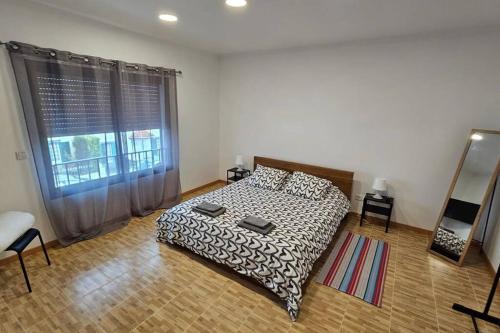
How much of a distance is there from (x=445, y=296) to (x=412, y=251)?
2.49 feet

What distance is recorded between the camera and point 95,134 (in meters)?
2.96

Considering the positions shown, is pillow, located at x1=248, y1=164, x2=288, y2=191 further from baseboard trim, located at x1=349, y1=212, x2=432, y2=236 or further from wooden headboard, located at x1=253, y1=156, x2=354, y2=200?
baseboard trim, located at x1=349, y1=212, x2=432, y2=236

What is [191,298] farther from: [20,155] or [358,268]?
[20,155]

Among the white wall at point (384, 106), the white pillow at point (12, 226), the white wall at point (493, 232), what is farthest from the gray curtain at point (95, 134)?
the white wall at point (493, 232)

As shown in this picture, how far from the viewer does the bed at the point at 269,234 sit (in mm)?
2123

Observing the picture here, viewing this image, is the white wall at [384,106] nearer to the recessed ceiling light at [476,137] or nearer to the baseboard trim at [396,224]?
the baseboard trim at [396,224]

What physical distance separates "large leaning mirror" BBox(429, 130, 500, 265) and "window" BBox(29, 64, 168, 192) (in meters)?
4.11

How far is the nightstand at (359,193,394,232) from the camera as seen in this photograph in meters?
3.33

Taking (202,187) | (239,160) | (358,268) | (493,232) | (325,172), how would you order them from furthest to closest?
(202,187)
(239,160)
(325,172)
(493,232)
(358,268)

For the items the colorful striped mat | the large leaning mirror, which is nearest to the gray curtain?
the colorful striped mat

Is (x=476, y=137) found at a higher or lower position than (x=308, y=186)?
higher

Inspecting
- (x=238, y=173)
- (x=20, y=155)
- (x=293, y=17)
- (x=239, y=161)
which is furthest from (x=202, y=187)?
(x=293, y=17)

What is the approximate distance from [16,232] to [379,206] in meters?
4.25

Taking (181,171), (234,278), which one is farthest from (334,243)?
(181,171)
